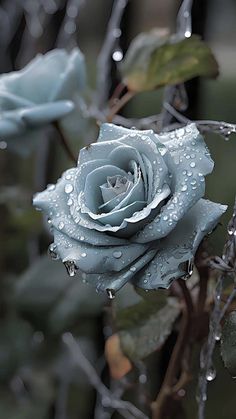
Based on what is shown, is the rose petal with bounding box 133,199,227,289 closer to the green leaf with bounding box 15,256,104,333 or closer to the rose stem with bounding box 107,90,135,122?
the rose stem with bounding box 107,90,135,122

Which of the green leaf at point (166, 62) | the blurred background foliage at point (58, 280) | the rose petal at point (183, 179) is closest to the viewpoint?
the rose petal at point (183, 179)

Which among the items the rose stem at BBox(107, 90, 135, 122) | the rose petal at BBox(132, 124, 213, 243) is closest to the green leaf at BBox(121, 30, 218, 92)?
the rose stem at BBox(107, 90, 135, 122)

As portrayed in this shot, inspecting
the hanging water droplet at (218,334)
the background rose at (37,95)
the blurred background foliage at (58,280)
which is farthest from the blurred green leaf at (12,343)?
the hanging water droplet at (218,334)

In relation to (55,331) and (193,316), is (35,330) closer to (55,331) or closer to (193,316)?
(55,331)

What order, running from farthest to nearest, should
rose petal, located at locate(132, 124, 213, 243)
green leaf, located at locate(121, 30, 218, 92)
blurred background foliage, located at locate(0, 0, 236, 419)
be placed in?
blurred background foliage, located at locate(0, 0, 236, 419) < green leaf, located at locate(121, 30, 218, 92) < rose petal, located at locate(132, 124, 213, 243)

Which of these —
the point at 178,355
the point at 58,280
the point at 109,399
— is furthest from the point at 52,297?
the point at 178,355

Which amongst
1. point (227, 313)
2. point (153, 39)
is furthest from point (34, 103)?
point (227, 313)

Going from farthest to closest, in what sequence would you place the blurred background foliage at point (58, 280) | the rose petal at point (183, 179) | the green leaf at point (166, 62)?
the blurred background foliage at point (58, 280) < the green leaf at point (166, 62) < the rose petal at point (183, 179)

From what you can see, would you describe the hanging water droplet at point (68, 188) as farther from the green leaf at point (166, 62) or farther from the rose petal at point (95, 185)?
the green leaf at point (166, 62)
